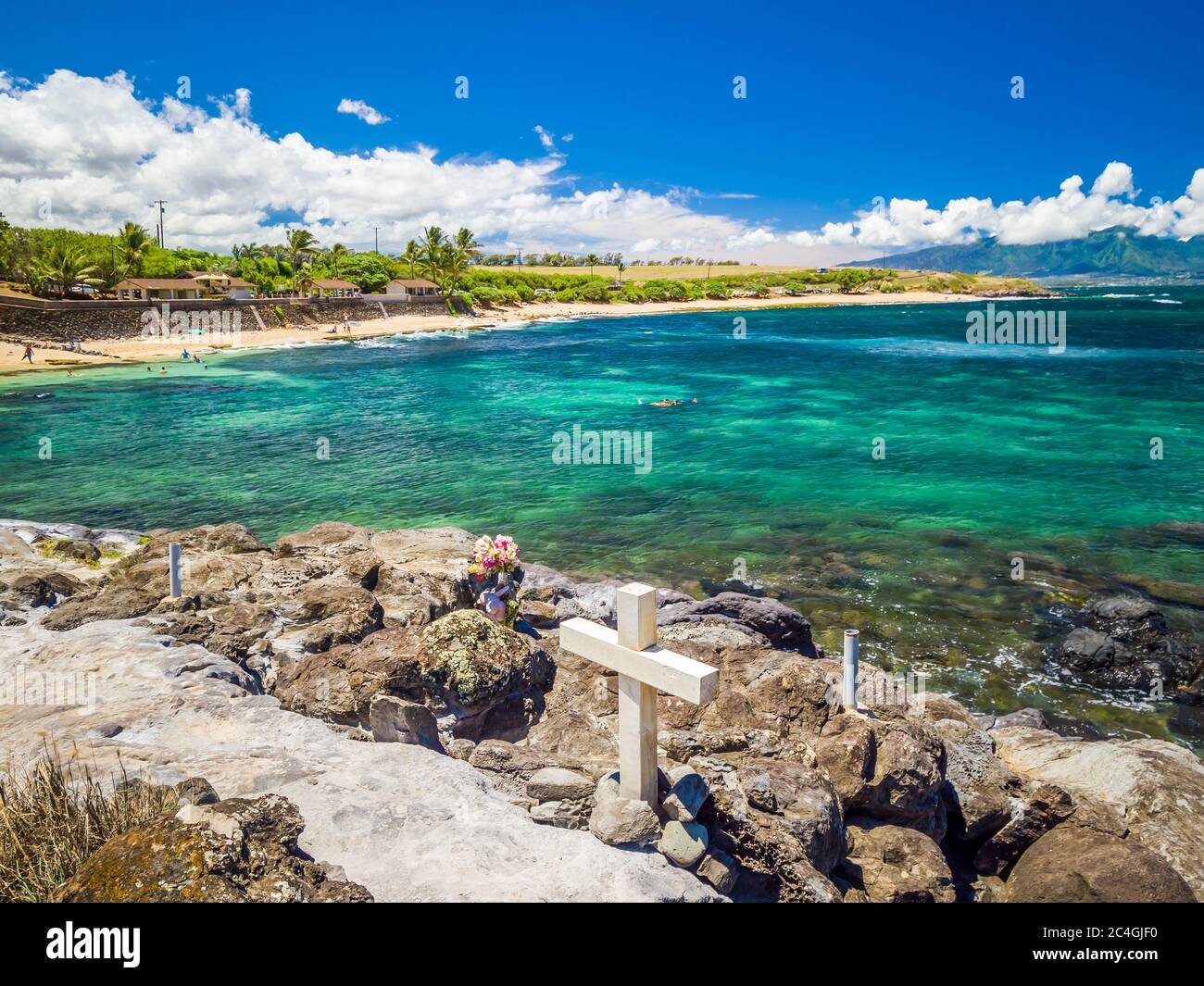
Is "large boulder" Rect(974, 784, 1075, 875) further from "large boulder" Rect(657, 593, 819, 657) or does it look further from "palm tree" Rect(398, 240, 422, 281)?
"palm tree" Rect(398, 240, 422, 281)

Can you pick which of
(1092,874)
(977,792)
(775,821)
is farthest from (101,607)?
(1092,874)

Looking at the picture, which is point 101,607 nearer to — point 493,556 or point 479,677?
point 493,556

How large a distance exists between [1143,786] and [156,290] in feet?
343

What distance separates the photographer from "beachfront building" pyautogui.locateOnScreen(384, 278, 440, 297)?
408 ft

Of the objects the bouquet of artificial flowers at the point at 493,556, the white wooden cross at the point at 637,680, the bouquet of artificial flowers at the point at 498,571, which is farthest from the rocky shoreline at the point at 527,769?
the bouquet of artificial flowers at the point at 493,556

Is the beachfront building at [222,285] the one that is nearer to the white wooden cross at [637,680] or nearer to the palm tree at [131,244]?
the palm tree at [131,244]

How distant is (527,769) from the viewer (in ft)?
23.7

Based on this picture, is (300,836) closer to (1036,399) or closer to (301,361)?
→ (1036,399)

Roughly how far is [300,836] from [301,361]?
7183 centimetres

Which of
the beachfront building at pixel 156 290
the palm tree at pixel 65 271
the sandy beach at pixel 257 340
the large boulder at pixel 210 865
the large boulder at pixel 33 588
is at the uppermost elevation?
the palm tree at pixel 65 271

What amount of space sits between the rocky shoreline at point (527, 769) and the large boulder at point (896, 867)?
0.02 metres

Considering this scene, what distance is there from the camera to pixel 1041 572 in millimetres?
18766

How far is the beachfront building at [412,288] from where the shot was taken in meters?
124

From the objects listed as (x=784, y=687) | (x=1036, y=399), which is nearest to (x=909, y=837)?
(x=784, y=687)
